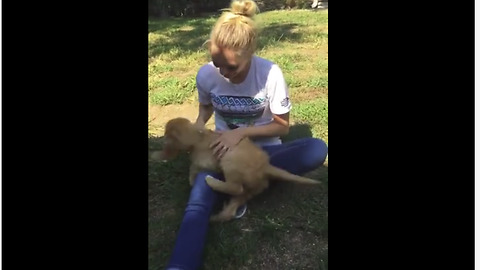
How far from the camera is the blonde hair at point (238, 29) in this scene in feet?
5.13

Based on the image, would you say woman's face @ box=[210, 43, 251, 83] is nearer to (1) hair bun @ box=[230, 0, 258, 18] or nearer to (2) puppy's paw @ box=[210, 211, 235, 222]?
(1) hair bun @ box=[230, 0, 258, 18]

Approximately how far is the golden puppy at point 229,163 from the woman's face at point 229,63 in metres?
0.20

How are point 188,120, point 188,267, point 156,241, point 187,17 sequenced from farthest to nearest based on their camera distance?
point 187,17
point 188,120
point 156,241
point 188,267

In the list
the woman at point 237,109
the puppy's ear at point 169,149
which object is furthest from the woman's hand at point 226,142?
the puppy's ear at point 169,149

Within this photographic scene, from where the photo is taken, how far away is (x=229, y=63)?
5.26ft

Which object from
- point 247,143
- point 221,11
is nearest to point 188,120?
point 247,143

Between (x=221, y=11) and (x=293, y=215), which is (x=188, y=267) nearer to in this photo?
(x=293, y=215)

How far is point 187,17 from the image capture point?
192cm

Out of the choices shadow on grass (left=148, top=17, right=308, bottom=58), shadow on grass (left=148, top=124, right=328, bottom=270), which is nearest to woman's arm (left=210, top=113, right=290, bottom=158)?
shadow on grass (left=148, top=124, right=328, bottom=270)

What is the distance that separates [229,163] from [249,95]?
215 millimetres

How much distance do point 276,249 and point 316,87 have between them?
2.10 ft

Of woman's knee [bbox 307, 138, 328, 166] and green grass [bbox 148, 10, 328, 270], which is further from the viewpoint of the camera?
woman's knee [bbox 307, 138, 328, 166]

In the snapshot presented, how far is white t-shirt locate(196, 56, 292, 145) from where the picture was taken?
1.68 meters

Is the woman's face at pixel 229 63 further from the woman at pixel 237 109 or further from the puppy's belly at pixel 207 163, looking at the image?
the puppy's belly at pixel 207 163
